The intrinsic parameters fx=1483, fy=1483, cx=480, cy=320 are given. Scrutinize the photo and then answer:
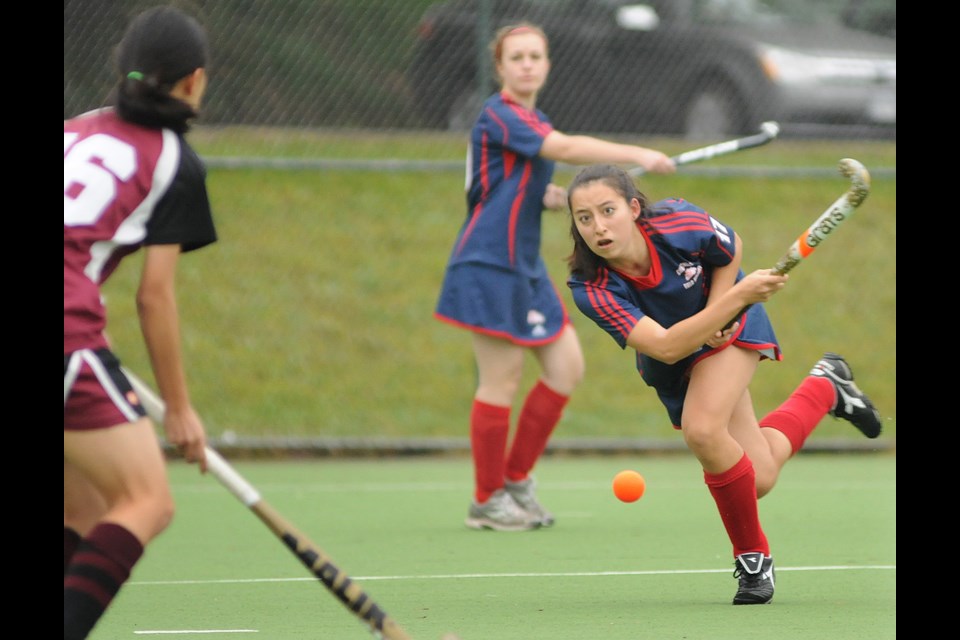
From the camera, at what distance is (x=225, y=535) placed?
214 inches

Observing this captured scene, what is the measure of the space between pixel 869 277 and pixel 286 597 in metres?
5.96

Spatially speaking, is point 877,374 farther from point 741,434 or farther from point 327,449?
point 741,434

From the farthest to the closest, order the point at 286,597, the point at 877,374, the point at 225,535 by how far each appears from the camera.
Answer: the point at 877,374
the point at 225,535
the point at 286,597

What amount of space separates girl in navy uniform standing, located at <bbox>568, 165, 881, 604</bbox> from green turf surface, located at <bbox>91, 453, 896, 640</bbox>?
0.98 feet

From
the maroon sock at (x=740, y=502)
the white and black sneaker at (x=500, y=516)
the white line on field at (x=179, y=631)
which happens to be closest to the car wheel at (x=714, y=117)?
the white and black sneaker at (x=500, y=516)

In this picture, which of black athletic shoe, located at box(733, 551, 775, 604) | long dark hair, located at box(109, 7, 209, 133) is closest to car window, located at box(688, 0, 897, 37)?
black athletic shoe, located at box(733, 551, 775, 604)

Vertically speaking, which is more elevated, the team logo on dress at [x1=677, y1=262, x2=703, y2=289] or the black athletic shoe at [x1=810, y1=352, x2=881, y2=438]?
the team logo on dress at [x1=677, y1=262, x2=703, y2=289]

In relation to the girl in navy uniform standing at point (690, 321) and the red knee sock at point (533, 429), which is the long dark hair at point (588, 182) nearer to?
the girl in navy uniform standing at point (690, 321)

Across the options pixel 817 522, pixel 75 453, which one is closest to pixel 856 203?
pixel 75 453

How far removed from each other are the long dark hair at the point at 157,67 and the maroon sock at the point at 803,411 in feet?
7.21

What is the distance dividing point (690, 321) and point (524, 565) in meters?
1.24

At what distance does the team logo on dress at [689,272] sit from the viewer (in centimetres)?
402

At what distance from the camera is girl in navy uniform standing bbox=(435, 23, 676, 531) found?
5.50m

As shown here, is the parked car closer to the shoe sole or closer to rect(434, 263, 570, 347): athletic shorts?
rect(434, 263, 570, 347): athletic shorts
